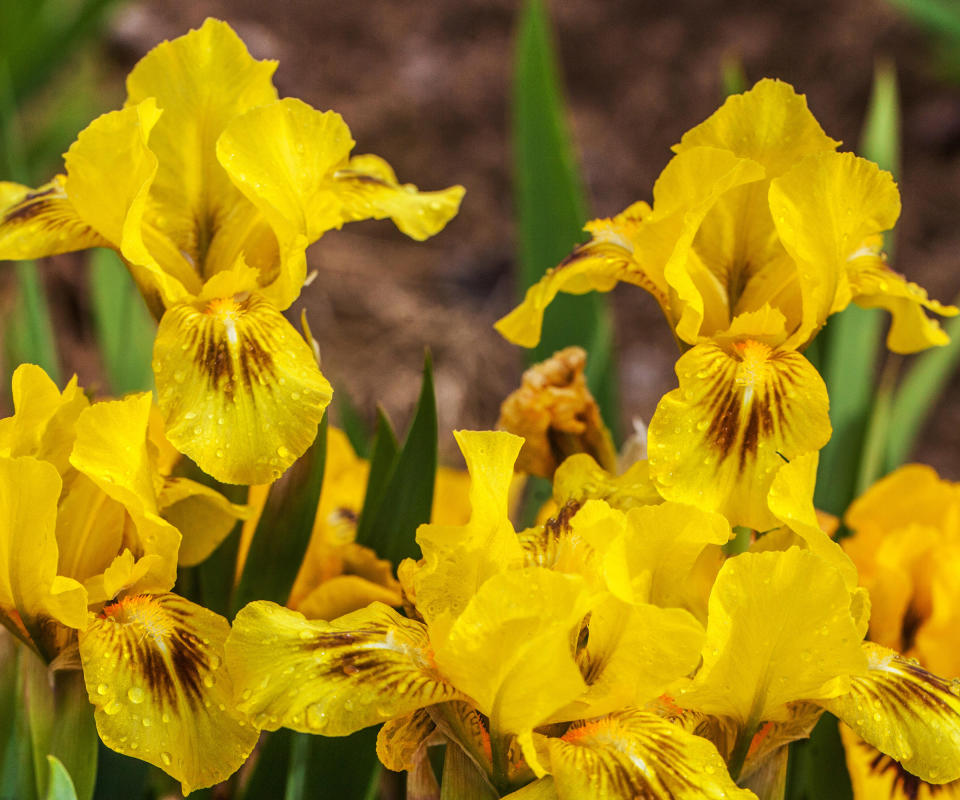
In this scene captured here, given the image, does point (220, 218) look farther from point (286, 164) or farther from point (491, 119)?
point (491, 119)

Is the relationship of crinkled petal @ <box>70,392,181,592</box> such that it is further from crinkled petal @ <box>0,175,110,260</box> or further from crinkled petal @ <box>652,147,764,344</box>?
crinkled petal @ <box>652,147,764,344</box>

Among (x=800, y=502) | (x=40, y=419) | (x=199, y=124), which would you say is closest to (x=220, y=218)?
(x=199, y=124)

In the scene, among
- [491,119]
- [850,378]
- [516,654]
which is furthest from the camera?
[491,119]

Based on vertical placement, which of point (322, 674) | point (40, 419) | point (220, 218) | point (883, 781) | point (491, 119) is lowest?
point (883, 781)

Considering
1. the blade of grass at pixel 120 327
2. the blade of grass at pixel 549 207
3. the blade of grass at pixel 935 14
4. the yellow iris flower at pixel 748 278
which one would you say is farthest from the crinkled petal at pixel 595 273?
the blade of grass at pixel 935 14

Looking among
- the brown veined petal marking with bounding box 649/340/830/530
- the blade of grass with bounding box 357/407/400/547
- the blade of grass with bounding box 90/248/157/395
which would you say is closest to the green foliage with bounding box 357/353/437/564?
the blade of grass with bounding box 357/407/400/547

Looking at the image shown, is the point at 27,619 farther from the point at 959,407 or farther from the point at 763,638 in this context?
the point at 959,407

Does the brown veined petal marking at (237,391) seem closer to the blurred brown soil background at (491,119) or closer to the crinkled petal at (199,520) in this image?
the crinkled petal at (199,520)
